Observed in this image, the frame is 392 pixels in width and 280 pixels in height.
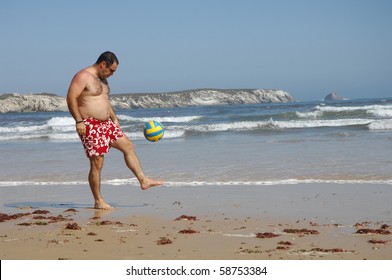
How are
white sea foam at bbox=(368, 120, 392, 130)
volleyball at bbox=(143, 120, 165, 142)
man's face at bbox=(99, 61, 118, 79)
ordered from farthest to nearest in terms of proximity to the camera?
1. white sea foam at bbox=(368, 120, 392, 130)
2. volleyball at bbox=(143, 120, 165, 142)
3. man's face at bbox=(99, 61, 118, 79)

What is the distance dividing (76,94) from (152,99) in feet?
259

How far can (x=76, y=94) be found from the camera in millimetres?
7039

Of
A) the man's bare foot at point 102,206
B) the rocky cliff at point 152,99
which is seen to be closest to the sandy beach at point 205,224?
the man's bare foot at point 102,206

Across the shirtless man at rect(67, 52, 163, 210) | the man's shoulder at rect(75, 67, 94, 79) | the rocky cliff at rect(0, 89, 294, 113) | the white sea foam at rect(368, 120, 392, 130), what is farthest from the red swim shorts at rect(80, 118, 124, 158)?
the rocky cliff at rect(0, 89, 294, 113)

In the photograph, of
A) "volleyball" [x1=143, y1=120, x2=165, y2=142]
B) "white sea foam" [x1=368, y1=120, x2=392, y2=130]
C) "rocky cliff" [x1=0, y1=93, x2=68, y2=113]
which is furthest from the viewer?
"rocky cliff" [x1=0, y1=93, x2=68, y2=113]

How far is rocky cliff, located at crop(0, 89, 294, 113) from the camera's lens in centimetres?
7719

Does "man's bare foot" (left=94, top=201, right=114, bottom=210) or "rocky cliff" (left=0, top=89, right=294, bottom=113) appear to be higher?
"rocky cliff" (left=0, top=89, right=294, bottom=113)

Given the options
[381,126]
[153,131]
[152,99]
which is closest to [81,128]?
[153,131]

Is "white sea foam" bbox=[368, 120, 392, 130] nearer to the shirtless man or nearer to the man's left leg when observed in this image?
the man's left leg

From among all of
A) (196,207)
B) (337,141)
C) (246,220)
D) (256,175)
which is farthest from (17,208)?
(337,141)

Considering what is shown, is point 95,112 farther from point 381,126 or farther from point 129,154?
point 381,126

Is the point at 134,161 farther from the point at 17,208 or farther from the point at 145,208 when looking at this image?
the point at 17,208

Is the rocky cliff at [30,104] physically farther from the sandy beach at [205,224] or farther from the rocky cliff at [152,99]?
the sandy beach at [205,224]

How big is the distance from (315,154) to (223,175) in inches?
137
